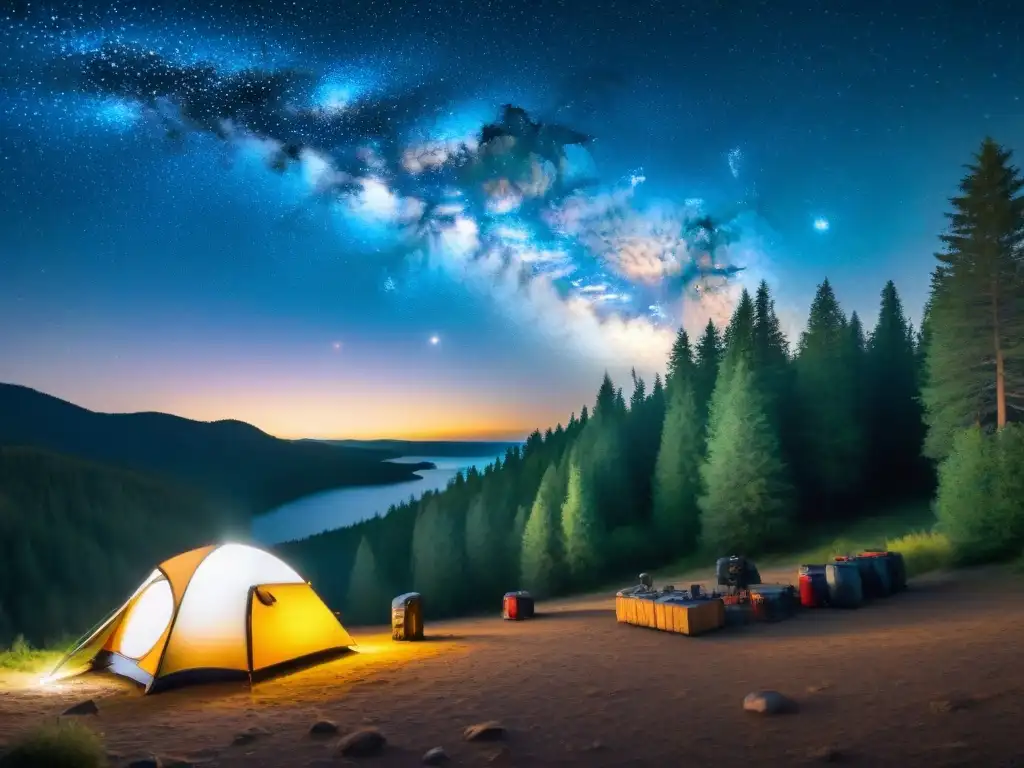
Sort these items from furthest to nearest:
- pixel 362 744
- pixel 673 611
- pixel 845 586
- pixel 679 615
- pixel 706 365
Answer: pixel 706 365 → pixel 845 586 → pixel 673 611 → pixel 679 615 → pixel 362 744

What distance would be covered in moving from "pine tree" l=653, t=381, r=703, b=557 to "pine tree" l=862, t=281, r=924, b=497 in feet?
A: 50.7

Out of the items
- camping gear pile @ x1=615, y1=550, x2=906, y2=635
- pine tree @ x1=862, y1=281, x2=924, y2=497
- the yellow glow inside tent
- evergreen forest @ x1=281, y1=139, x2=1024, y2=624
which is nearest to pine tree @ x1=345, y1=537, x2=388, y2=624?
evergreen forest @ x1=281, y1=139, x2=1024, y2=624

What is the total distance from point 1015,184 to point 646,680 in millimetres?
37044

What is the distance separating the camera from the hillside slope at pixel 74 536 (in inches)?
3445

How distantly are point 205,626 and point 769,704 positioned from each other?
10374 millimetres

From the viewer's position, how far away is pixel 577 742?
8.25 metres

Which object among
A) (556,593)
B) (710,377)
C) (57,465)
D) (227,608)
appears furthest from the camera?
(57,465)

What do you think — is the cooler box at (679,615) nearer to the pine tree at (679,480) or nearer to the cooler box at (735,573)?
the cooler box at (735,573)

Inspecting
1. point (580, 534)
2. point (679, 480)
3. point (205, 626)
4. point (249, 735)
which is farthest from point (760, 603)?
point (679, 480)

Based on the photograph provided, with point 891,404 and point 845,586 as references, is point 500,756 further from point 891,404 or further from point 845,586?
point 891,404

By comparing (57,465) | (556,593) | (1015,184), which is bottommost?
(556,593)

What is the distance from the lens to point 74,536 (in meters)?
101

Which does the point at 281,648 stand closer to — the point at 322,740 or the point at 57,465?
the point at 322,740

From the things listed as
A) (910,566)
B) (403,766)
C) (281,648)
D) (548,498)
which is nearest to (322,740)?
(403,766)
